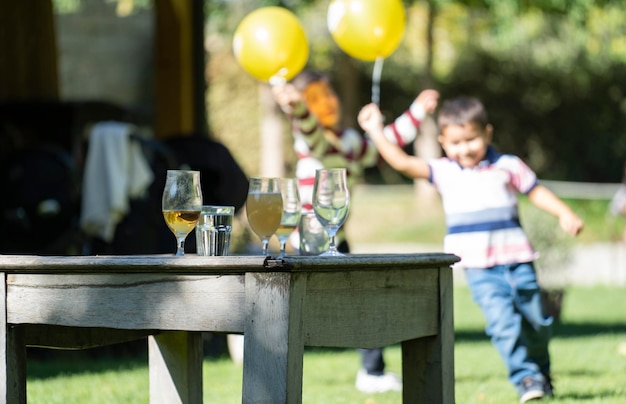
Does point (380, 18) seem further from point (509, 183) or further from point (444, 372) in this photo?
point (444, 372)

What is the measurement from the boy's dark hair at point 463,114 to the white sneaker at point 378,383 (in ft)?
4.18

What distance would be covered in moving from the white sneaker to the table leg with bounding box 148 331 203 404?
6.15ft

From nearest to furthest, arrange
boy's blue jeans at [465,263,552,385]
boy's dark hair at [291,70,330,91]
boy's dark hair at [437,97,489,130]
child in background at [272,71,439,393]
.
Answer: boy's blue jeans at [465,263,552,385]
boy's dark hair at [437,97,489,130]
child in background at [272,71,439,393]
boy's dark hair at [291,70,330,91]

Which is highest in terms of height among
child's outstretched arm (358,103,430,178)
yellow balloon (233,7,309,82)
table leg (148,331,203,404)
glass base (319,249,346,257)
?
yellow balloon (233,7,309,82)

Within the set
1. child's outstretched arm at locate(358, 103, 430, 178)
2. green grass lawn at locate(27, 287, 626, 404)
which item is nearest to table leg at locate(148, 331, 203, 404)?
child's outstretched arm at locate(358, 103, 430, 178)

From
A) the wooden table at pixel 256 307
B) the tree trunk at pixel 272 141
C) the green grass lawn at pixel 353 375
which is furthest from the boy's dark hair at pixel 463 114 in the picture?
the tree trunk at pixel 272 141

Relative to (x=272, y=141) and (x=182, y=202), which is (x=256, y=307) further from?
(x=272, y=141)

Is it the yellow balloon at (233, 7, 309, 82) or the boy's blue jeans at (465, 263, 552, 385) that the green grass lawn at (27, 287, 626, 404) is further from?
the yellow balloon at (233, 7, 309, 82)

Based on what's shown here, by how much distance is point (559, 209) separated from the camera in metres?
4.84

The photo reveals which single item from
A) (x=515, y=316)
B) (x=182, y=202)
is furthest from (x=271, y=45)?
(x=182, y=202)

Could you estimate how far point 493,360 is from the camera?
6.69 metres

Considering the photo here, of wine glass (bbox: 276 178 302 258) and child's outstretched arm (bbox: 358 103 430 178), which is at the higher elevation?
child's outstretched arm (bbox: 358 103 430 178)

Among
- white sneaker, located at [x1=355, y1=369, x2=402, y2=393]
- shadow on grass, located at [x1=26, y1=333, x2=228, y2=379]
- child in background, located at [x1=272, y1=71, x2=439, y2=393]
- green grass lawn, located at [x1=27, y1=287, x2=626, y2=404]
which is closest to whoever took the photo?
green grass lawn, located at [x1=27, y1=287, x2=626, y2=404]

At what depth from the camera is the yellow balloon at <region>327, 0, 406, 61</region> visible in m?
5.07
